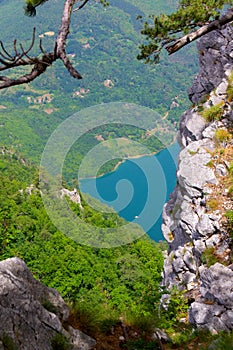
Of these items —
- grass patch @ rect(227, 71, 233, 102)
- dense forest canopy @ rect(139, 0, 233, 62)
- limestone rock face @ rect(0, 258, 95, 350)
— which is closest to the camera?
limestone rock face @ rect(0, 258, 95, 350)

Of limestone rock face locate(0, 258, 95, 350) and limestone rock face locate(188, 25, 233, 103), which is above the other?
limestone rock face locate(188, 25, 233, 103)

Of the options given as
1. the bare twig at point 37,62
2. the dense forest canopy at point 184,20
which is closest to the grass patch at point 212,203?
the dense forest canopy at point 184,20

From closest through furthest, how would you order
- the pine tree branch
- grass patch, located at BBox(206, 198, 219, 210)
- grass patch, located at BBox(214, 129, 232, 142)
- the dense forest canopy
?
1. the pine tree branch
2. the dense forest canopy
3. grass patch, located at BBox(206, 198, 219, 210)
4. grass patch, located at BBox(214, 129, 232, 142)

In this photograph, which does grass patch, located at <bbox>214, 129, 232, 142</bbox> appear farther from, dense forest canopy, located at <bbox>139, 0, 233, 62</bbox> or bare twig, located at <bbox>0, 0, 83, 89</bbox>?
bare twig, located at <bbox>0, 0, 83, 89</bbox>

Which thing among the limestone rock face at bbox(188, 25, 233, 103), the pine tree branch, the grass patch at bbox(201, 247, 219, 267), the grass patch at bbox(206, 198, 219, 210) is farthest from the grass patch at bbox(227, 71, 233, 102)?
the pine tree branch

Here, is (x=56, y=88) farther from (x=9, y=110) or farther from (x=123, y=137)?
(x=123, y=137)

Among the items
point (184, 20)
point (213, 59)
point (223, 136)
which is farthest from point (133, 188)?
point (184, 20)

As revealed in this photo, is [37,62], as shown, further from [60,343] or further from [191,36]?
[60,343]

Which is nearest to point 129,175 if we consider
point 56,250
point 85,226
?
point 85,226
